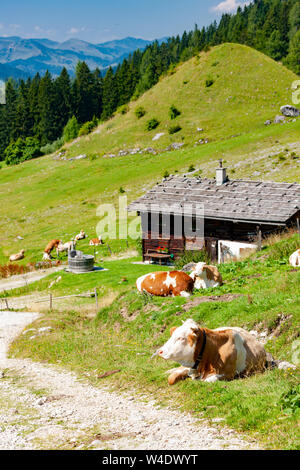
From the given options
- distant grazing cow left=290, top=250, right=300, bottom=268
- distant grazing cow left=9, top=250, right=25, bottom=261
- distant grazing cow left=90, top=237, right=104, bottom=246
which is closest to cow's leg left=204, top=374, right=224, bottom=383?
distant grazing cow left=290, top=250, right=300, bottom=268

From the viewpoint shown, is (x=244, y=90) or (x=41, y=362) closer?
(x=41, y=362)

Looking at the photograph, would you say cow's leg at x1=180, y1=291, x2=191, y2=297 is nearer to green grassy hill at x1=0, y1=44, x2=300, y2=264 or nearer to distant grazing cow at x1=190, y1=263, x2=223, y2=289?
distant grazing cow at x1=190, y1=263, x2=223, y2=289

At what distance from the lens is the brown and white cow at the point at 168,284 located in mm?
19000

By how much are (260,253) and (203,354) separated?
12.8 meters

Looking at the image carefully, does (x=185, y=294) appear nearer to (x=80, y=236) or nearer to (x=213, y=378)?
(x=213, y=378)

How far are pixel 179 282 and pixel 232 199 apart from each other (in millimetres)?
12786

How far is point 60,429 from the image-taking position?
29.7ft

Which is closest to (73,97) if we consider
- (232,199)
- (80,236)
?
(80,236)

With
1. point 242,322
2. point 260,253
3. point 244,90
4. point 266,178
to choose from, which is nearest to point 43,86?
point 244,90

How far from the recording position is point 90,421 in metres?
9.32

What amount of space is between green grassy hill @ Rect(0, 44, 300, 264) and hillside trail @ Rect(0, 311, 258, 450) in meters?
29.1

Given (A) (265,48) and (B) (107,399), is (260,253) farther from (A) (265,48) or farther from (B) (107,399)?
(A) (265,48)

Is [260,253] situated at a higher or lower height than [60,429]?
higher

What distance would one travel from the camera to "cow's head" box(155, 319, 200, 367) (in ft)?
32.7
